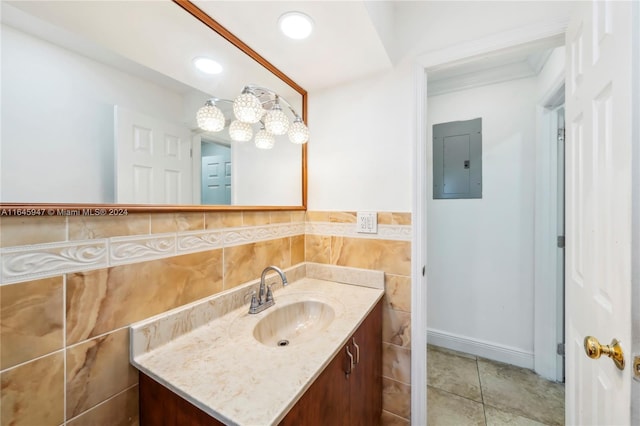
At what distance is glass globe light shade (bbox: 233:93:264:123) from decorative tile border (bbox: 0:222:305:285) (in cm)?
51

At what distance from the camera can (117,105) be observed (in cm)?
69

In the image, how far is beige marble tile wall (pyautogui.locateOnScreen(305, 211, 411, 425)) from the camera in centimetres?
127

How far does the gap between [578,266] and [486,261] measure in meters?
1.11

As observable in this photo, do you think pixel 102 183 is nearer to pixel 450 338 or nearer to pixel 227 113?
pixel 227 113

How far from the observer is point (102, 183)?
2.18ft

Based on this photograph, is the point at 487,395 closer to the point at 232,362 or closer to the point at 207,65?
the point at 232,362

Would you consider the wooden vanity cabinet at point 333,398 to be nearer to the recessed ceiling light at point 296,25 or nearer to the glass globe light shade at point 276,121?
the glass globe light shade at point 276,121

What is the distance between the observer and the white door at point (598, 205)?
0.54 m

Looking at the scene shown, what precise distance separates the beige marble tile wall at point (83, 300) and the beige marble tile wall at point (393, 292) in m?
0.84

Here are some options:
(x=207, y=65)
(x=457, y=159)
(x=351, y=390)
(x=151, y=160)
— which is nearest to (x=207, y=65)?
(x=207, y=65)

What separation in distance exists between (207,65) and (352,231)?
1050mm

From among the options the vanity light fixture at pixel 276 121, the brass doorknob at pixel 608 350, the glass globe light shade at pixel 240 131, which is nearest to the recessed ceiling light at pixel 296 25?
the vanity light fixture at pixel 276 121

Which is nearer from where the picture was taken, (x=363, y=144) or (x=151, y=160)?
(x=151, y=160)

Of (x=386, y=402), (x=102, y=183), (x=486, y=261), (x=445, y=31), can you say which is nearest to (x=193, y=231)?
(x=102, y=183)
